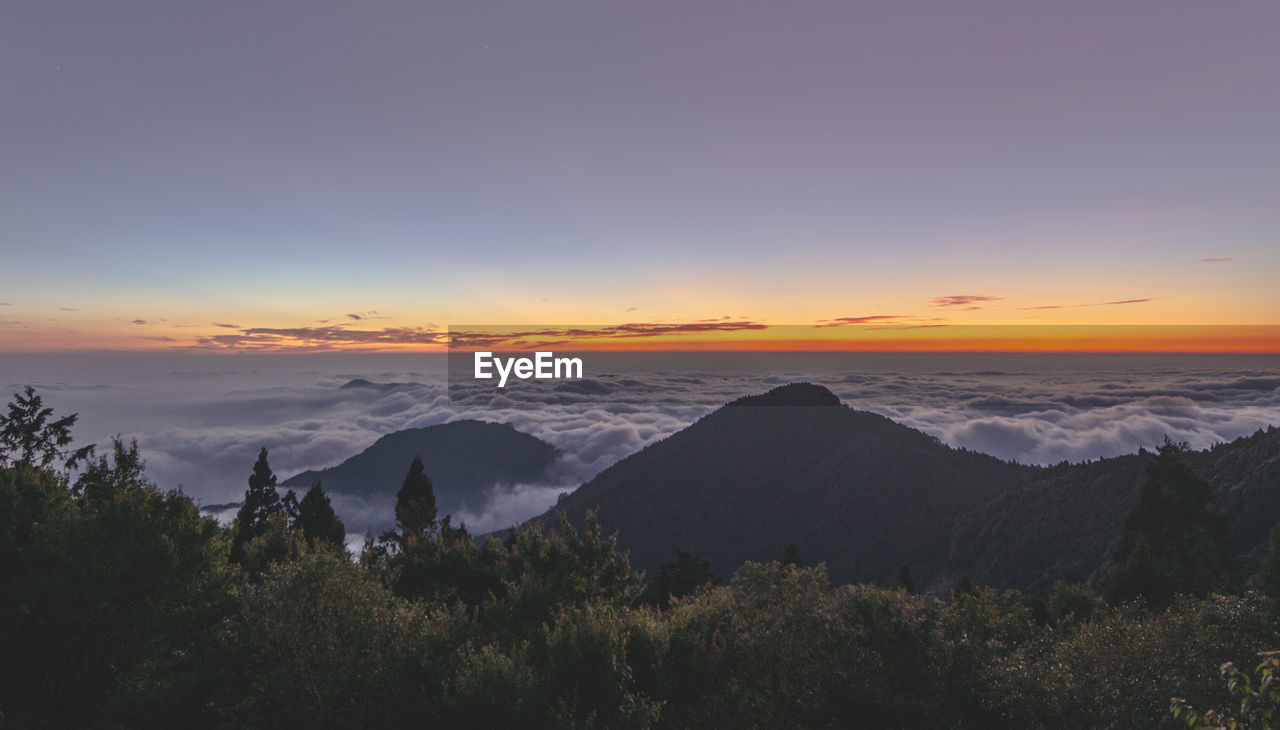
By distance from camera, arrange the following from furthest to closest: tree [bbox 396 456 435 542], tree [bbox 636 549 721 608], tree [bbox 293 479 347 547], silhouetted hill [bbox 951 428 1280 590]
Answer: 1. silhouetted hill [bbox 951 428 1280 590]
2. tree [bbox 636 549 721 608]
3. tree [bbox 396 456 435 542]
4. tree [bbox 293 479 347 547]

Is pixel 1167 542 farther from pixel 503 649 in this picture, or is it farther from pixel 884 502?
pixel 884 502

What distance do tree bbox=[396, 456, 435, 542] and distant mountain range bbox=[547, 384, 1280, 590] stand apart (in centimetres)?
6455

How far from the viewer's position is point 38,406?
43750 mm

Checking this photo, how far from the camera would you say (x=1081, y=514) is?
96625 millimetres

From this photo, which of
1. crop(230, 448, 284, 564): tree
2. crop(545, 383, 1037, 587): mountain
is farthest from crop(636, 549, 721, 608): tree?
crop(545, 383, 1037, 587): mountain

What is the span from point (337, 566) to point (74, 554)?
1172cm

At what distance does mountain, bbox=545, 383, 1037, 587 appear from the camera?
130 meters

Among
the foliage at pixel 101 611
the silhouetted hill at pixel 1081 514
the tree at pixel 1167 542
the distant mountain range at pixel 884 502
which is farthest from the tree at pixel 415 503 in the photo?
the silhouetted hill at pixel 1081 514

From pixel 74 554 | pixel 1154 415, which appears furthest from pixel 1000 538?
pixel 74 554

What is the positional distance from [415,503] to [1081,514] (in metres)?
103

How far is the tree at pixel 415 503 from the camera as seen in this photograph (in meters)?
57.1

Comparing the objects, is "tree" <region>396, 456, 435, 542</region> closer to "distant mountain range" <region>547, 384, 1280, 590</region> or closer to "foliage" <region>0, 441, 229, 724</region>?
"foliage" <region>0, 441, 229, 724</region>

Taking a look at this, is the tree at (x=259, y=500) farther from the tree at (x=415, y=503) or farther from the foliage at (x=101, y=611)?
the foliage at (x=101, y=611)

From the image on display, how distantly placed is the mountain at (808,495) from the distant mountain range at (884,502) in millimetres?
439
